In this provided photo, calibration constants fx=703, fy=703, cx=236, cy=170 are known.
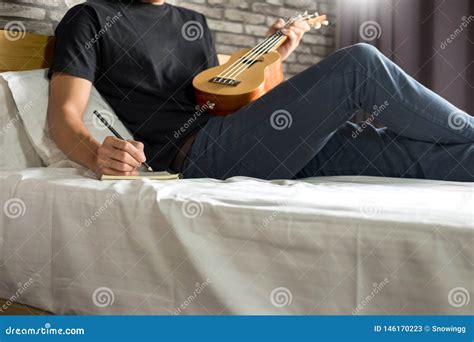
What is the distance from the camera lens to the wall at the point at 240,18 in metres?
2.14

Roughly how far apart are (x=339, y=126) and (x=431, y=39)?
1.50 meters

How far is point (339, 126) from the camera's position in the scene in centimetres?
161

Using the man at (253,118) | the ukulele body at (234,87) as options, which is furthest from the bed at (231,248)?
the ukulele body at (234,87)

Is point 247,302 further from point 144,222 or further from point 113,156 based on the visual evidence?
point 113,156

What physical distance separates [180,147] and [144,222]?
0.57 metres

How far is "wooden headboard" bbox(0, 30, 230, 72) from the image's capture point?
195 cm

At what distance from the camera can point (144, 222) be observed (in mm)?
1142

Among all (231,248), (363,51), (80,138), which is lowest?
(80,138)

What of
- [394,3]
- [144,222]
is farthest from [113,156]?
[394,3]

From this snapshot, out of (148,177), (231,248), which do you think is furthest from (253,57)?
(231,248)

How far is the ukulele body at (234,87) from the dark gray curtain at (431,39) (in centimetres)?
115

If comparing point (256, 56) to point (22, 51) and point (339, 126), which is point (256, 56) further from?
point (22, 51)

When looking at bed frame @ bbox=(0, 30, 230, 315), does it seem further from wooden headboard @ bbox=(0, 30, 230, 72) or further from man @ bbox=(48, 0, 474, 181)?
man @ bbox=(48, 0, 474, 181)

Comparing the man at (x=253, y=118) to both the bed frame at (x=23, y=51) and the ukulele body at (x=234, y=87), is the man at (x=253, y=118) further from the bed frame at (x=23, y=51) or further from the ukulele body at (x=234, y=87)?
the bed frame at (x=23, y=51)
